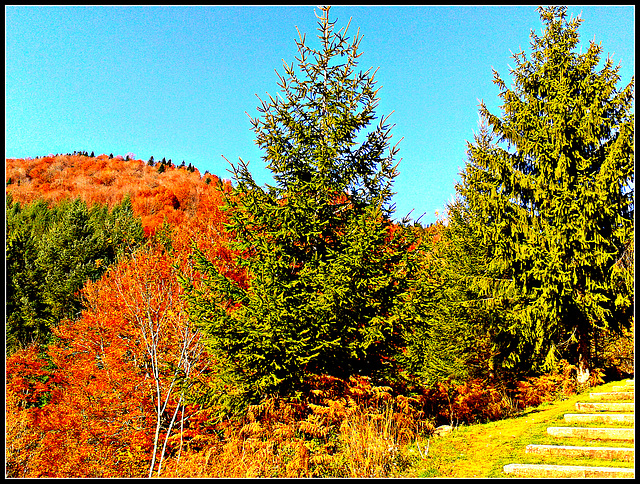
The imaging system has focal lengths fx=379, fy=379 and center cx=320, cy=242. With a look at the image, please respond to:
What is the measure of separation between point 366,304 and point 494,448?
11.3ft

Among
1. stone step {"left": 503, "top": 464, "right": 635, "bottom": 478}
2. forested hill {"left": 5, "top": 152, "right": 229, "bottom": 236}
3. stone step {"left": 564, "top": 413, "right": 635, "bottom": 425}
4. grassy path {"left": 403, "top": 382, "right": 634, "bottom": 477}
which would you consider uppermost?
forested hill {"left": 5, "top": 152, "right": 229, "bottom": 236}

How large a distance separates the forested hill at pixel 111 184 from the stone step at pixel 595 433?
128 ft

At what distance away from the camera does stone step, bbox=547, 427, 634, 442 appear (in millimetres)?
6104

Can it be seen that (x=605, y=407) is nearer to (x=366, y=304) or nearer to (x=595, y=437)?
(x=595, y=437)

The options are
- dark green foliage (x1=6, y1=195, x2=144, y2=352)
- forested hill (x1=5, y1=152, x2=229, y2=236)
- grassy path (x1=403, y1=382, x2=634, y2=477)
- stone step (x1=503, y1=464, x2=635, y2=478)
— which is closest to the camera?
stone step (x1=503, y1=464, x2=635, y2=478)

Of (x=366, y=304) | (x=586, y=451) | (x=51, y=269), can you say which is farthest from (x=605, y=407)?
(x=51, y=269)

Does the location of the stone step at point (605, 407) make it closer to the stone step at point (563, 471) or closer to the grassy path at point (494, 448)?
the grassy path at point (494, 448)

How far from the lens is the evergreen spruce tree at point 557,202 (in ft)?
33.4

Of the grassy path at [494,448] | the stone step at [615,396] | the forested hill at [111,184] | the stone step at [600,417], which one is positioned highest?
the forested hill at [111,184]

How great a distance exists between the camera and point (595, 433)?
6371 millimetres

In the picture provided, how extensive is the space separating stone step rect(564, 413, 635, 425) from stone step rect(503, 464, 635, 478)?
2048 millimetres

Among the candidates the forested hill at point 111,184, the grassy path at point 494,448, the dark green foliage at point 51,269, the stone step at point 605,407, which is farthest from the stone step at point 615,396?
the forested hill at point 111,184

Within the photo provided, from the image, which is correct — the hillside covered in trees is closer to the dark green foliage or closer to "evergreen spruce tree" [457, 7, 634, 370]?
"evergreen spruce tree" [457, 7, 634, 370]

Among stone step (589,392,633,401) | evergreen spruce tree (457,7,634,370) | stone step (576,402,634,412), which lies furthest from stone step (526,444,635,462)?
evergreen spruce tree (457,7,634,370)
